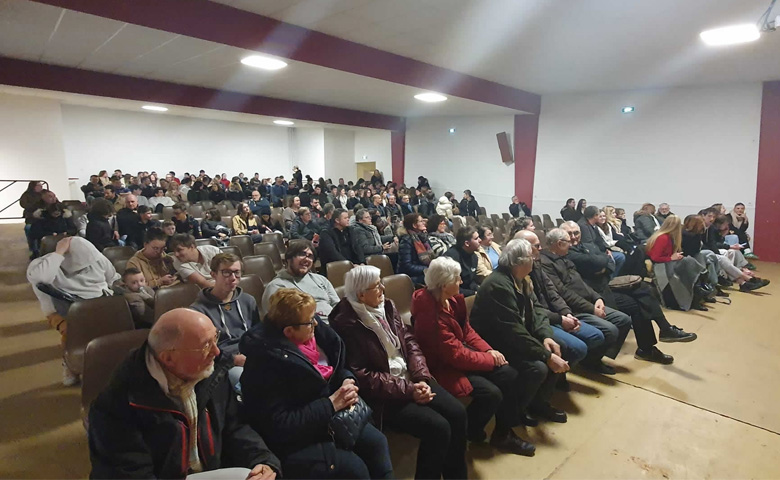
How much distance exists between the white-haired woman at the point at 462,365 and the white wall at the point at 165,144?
12.0m

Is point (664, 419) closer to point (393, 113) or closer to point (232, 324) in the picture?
point (232, 324)

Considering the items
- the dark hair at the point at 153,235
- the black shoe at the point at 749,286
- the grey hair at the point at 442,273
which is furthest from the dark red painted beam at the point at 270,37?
the black shoe at the point at 749,286

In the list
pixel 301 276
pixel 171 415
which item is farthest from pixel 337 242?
pixel 171 415

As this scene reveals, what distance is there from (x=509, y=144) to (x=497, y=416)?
8867 mm

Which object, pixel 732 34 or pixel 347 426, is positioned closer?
pixel 347 426

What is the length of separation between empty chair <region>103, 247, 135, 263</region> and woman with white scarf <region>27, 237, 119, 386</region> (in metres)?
1.09

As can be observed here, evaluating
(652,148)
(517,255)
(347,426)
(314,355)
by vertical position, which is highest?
(652,148)

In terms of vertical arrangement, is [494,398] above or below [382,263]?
below

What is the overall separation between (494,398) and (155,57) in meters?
6.08

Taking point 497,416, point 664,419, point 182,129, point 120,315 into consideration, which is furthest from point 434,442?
point 182,129

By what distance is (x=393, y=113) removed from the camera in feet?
38.0

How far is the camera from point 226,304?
2.26 metres

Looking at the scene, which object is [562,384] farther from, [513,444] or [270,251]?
[270,251]

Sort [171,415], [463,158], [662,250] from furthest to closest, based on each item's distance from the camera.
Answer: [463,158]
[662,250]
[171,415]
